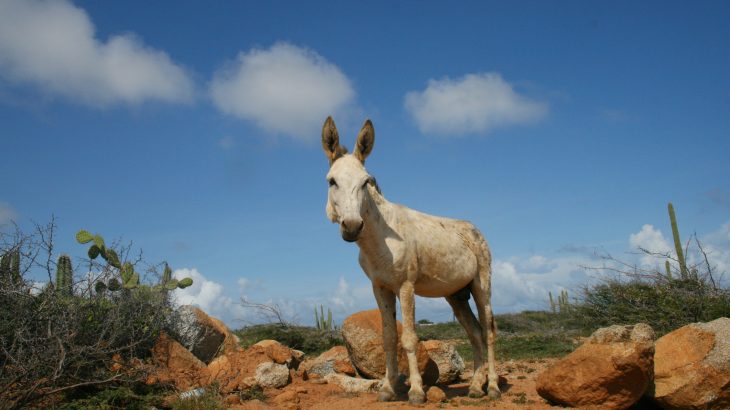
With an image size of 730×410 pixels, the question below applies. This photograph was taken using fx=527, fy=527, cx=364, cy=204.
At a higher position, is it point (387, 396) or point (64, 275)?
point (64, 275)

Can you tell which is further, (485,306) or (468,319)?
(468,319)

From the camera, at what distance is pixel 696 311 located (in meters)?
11.9

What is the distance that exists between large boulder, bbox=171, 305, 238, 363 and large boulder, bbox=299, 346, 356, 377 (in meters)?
2.14

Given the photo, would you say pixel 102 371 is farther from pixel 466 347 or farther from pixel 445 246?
pixel 466 347

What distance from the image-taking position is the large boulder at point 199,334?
34.2ft

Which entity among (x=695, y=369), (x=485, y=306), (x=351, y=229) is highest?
(x=351, y=229)

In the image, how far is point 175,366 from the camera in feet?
29.1

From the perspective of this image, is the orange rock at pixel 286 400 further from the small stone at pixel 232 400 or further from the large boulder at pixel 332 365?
the large boulder at pixel 332 365

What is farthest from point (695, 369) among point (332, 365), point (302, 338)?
point (302, 338)

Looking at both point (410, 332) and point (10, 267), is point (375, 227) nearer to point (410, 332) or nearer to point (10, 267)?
point (410, 332)

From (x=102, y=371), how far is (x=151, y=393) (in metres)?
0.79

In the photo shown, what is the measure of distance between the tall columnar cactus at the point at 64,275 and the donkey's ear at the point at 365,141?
17.0ft

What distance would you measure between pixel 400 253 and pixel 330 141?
172cm

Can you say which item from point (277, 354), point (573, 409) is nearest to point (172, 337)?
point (277, 354)
